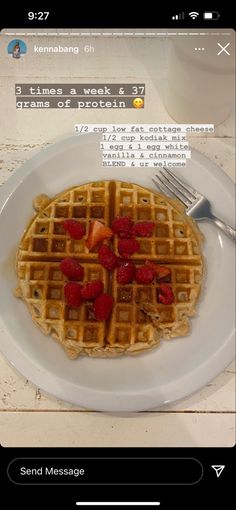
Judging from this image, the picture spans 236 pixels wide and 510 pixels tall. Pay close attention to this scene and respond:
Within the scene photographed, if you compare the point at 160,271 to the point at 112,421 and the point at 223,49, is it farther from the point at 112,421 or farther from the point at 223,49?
the point at 223,49
